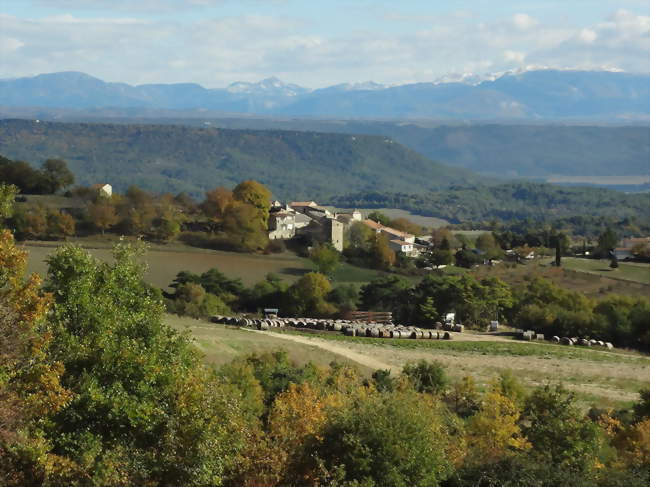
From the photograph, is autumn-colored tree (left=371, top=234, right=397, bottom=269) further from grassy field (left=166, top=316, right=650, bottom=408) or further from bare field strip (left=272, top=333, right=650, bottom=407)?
bare field strip (left=272, top=333, right=650, bottom=407)

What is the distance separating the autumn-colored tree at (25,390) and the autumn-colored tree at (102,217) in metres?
60.8

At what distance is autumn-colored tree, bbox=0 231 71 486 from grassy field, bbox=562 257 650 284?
6418 centimetres

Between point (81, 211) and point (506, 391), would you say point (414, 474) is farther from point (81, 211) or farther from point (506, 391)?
point (81, 211)

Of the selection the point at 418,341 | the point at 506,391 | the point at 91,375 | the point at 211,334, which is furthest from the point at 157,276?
the point at 91,375

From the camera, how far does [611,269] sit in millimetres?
77500

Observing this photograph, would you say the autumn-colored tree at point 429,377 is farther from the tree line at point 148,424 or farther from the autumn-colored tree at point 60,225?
the autumn-colored tree at point 60,225

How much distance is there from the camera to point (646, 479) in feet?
51.6

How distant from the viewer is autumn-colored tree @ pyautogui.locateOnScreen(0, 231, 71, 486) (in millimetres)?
13258

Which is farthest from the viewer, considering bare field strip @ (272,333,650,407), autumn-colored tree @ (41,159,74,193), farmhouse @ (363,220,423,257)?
autumn-colored tree @ (41,159,74,193)

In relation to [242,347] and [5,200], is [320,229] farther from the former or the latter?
[5,200]

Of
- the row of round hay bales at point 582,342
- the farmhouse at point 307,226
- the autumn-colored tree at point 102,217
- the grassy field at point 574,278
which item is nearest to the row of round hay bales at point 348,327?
the row of round hay bales at point 582,342

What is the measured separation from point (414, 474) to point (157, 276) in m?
47.8

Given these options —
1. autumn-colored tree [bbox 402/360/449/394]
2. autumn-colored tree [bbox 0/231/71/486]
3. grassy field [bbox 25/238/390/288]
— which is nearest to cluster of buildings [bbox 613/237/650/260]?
grassy field [bbox 25/238/390/288]

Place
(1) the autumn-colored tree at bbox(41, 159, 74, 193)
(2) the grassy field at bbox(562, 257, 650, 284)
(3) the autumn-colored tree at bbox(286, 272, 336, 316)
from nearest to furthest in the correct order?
(3) the autumn-colored tree at bbox(286, 272, 336, 316), (2) the grassy field at bbox(562, 257, 650, 284), (1) the autumn-colored tree at bbox(41, 159, 74, 193)
